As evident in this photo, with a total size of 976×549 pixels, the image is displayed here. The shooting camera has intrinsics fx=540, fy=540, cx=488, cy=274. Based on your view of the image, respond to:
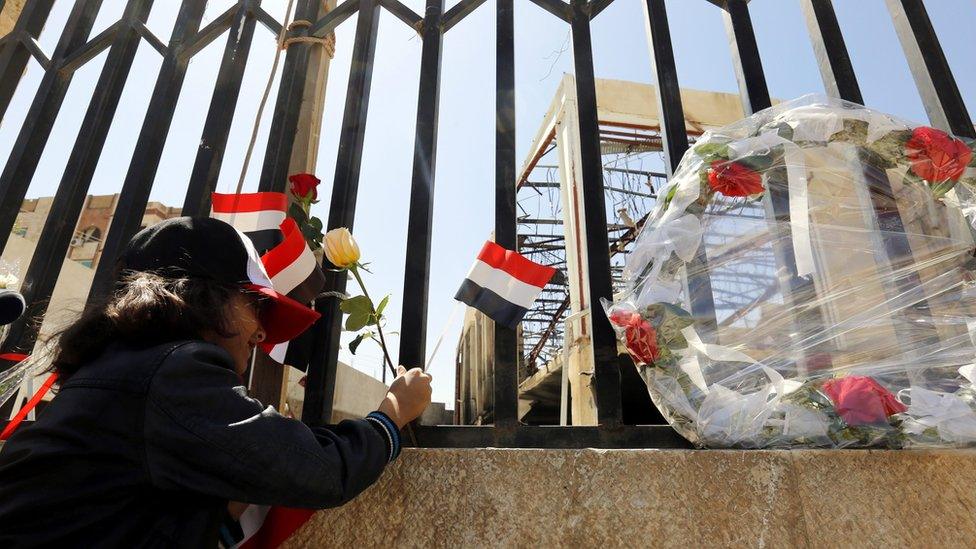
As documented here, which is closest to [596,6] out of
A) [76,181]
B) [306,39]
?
[306,39]

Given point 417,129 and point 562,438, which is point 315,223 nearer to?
point 417,129

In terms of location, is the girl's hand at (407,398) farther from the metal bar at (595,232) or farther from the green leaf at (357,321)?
the metal bar at (595,232)

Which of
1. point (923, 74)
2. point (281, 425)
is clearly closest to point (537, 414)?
point (923, 74)

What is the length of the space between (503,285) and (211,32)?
166cm

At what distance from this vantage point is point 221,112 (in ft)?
6.56

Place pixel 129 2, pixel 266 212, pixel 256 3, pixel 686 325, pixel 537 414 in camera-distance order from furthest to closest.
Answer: pixel 537 414, pixel 129 2, pixel 256 3, pixel 266 212, pixel 686 325

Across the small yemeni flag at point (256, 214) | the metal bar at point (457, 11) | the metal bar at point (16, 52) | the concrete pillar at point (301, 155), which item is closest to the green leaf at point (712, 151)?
the metal bar at point (457, 11)

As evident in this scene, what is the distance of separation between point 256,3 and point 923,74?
8.09ft

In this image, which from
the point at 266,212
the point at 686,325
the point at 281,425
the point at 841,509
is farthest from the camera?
the point at 266,212

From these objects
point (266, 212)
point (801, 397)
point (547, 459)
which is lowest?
point (547, 459)

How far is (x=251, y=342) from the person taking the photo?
1283 mm

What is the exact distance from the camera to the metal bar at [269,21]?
82.7 inches

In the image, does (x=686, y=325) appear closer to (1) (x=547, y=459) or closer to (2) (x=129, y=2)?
(1) (x=547, y=459)

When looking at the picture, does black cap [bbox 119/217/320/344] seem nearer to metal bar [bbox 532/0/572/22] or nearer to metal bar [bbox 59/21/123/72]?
metal bar [bbox 532/0/572/22]
